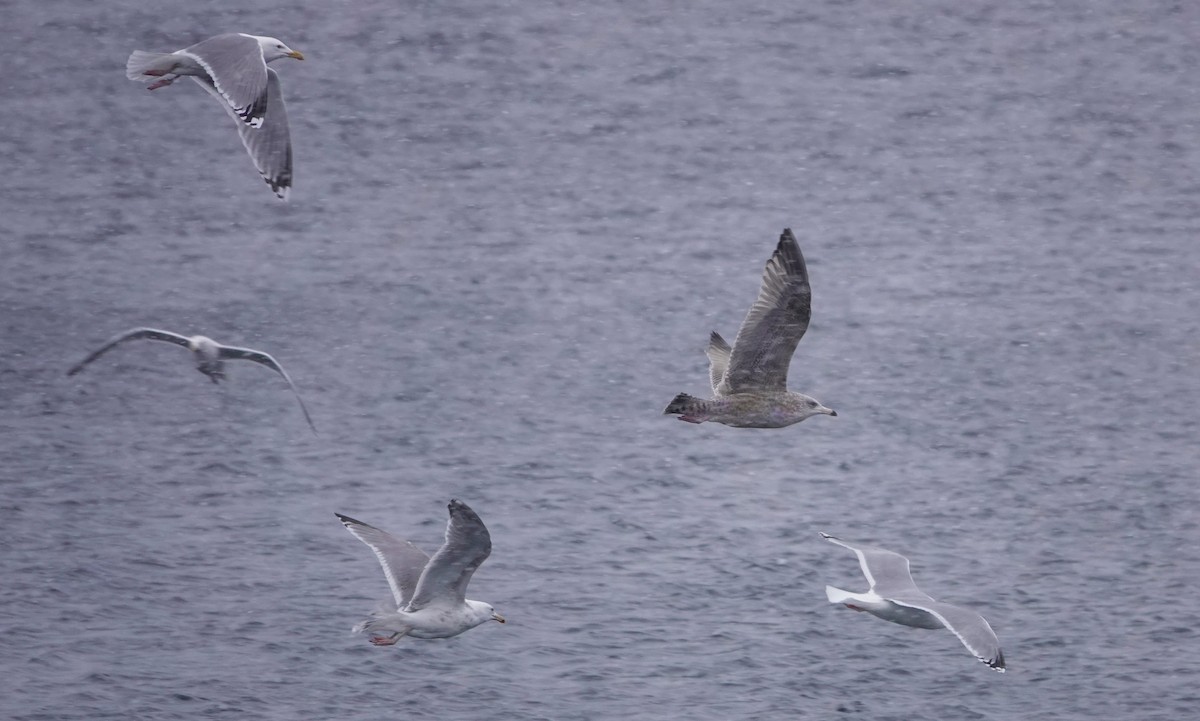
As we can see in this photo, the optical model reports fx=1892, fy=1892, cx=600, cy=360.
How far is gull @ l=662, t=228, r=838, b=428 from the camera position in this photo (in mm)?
14023

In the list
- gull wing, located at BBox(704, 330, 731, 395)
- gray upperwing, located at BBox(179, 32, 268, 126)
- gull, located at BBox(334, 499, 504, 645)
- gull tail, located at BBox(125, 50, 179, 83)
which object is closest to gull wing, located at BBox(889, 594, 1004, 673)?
gull wing, located at BBox(704, 330, 731, 395)

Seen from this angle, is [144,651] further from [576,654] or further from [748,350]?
[748,350]

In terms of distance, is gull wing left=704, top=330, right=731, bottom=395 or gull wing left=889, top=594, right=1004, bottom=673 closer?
gull wing left=889, top=594, right=1004, bottom=673

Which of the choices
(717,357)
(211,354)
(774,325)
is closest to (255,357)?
(211,354)

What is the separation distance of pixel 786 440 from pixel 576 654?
769cm

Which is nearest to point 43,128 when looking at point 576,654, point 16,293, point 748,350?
point 16,293

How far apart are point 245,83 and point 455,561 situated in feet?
13.1

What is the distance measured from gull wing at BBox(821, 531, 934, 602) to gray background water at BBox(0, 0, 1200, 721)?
11.1 feet

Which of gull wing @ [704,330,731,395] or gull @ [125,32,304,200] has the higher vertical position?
gull @ [125,32,304,200]

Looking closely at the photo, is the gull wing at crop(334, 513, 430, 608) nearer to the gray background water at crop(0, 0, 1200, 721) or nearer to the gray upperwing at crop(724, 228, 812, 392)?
the gray upperwing at crop(724, 228, 812, 392)

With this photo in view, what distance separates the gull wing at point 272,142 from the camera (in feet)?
48.0

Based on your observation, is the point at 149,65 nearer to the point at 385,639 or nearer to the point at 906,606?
the point at 385,639

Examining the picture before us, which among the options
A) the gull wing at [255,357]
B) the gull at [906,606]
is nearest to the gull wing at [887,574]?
the gull at [906,606]

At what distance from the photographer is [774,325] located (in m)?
14.3
